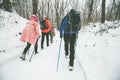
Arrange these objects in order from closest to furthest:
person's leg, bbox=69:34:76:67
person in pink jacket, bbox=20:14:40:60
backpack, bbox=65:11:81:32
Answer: backpack, bbox=65:11:81:32, person's leg, bbox=69:34:76:67, person in pink jacket, bbox=20:14:40:60

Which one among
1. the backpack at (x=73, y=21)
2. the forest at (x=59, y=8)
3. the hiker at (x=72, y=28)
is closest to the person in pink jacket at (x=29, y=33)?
the hiker at (x=72, y=28)

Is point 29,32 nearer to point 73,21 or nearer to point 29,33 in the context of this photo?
point 29,33

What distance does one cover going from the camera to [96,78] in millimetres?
5707

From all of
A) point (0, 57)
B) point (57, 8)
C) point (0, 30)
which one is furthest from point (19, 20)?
point (57, 8)

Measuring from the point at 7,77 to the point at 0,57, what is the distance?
2.85m

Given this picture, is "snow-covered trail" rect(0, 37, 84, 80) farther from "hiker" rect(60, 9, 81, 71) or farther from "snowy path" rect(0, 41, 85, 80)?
"hiker" rect(60, 9, 81, 71)

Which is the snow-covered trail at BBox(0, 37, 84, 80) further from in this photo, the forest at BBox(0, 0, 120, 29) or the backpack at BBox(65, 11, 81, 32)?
the forest at BBox(0, 0, 120, 29)

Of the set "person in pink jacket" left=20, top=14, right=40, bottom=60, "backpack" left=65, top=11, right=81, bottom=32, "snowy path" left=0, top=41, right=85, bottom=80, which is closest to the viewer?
"snowy path" left=0, top=41, right=85, bottom=80

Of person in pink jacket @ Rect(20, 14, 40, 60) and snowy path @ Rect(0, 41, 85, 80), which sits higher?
person in pink jacket @ Rect(20, 14, 40, 60)

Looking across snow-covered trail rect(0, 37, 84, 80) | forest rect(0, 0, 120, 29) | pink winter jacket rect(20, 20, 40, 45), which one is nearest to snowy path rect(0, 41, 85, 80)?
snow-covered trail rect(0, 37, 84, 80)

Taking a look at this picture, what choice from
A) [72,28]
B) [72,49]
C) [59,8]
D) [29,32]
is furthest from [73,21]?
[59,8]

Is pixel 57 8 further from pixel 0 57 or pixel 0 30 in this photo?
pixel 0 57

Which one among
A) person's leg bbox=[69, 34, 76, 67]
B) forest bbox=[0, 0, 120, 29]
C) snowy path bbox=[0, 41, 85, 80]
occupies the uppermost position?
forest bbox=[0, 0, 120, 29]

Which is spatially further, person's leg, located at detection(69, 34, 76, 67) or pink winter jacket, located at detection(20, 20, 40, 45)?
pink winter jacket, located at detection(20, 20, 40, 45)
